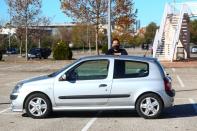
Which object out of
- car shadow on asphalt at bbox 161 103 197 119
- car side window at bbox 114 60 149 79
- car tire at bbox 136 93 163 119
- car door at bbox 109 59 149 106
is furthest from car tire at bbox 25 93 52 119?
car shadow on asphalt at bbox 161 103 197 119

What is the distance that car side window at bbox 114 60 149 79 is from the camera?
38.5 feet

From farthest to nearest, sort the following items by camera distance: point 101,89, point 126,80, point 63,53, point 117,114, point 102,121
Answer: point 63,53, point 117,114, point 126,80, point 101,89, point 102,121

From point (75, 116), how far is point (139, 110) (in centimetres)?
156

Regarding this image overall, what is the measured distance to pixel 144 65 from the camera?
11.9 meters

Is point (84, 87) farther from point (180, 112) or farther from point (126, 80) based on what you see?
point (180, 112)

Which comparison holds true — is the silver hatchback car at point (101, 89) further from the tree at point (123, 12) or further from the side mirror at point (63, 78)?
the tree at point (123, 12)

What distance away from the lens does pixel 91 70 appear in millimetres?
11859

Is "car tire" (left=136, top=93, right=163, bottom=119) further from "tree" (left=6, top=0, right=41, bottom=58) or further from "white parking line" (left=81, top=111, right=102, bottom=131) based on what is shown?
"tree" (left=6, top=0, right=41, bottom=58)

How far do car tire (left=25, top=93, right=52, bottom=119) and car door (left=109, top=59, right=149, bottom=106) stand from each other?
1467mm

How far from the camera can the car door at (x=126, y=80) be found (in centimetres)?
1157

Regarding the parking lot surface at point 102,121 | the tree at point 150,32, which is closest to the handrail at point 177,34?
the parking lot surface at point 102,121

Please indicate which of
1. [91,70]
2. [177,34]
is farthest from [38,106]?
[177,34]

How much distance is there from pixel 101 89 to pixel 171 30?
1367 inches

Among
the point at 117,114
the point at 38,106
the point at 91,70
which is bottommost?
the point at 117,114
